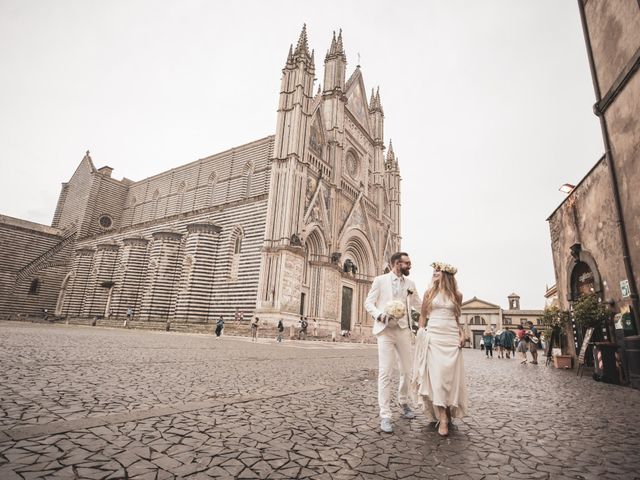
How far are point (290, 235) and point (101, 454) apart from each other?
20026 mm

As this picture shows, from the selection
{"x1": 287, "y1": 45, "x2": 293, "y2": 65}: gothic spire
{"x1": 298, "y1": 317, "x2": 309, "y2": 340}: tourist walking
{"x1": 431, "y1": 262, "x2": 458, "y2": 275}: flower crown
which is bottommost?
{"x1": 298, "y1": 317, "x2": 309, "y2": 340}: tourist walking

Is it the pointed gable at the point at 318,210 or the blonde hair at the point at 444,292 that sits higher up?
the pointed gable at the point at 318,210

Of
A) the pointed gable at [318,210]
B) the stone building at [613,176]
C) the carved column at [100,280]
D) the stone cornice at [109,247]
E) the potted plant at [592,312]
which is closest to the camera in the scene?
the stone building at [613,176]

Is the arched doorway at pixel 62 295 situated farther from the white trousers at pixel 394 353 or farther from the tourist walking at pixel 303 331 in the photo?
the white trousers at pixel 394 353

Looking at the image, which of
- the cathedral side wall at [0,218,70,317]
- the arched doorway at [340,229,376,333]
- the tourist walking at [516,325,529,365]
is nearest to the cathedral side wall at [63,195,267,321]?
the arched doorway at [340,229,376,333]

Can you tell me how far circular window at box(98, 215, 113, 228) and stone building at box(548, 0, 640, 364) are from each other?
42.9 metres

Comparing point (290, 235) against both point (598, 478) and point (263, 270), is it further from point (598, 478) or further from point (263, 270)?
point (598, 478)

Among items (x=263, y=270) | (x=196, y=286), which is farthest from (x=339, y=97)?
(x=196, y=286)

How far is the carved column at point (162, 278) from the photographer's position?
24.1 meters

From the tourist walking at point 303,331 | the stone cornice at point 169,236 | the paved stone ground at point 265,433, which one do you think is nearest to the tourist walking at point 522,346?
the paved stone ground at point 265,433

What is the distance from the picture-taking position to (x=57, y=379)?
12.5 feet

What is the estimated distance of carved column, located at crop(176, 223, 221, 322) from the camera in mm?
22750

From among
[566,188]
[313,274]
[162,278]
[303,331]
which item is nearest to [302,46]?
[313,274]

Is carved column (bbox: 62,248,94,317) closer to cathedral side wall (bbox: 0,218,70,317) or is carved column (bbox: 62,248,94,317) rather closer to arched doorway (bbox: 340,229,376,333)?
cathedral side wall (bbox: 0,218,70,317)
